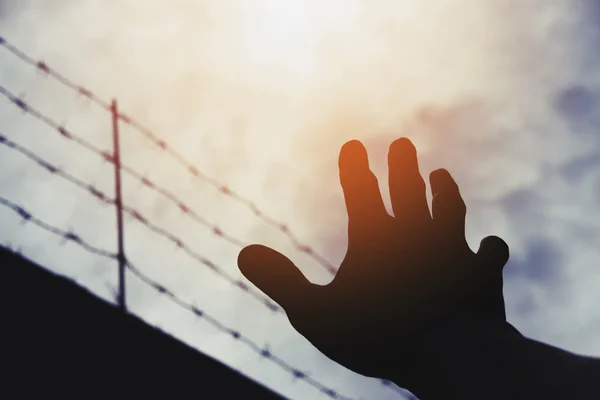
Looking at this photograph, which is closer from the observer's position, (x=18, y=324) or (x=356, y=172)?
(x=356, y=172)

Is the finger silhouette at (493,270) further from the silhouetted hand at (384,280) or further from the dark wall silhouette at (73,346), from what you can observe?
the dark wall silhouette at (73,346)

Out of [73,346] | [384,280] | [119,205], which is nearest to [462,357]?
[384,280]

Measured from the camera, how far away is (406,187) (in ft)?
2.61

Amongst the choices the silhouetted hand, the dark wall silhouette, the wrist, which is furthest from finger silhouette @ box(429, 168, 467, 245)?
the dark wall silhouette

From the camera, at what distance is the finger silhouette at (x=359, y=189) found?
0.77 m

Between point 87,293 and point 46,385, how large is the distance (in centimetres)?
25

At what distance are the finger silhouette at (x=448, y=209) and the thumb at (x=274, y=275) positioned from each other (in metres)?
0.22

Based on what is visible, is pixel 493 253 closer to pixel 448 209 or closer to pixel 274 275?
pixel 448 209

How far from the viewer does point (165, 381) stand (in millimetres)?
1535

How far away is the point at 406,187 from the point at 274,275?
238mm

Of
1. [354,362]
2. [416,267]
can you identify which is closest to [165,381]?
[354,362]

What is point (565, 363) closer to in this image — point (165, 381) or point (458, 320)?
point (458, 320)

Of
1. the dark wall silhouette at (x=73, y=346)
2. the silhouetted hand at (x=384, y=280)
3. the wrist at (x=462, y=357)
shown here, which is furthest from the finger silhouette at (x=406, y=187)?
the dark wall silhouette at (x=73, y=346)

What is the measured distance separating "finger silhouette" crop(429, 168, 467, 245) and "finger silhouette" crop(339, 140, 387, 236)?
89 mm
